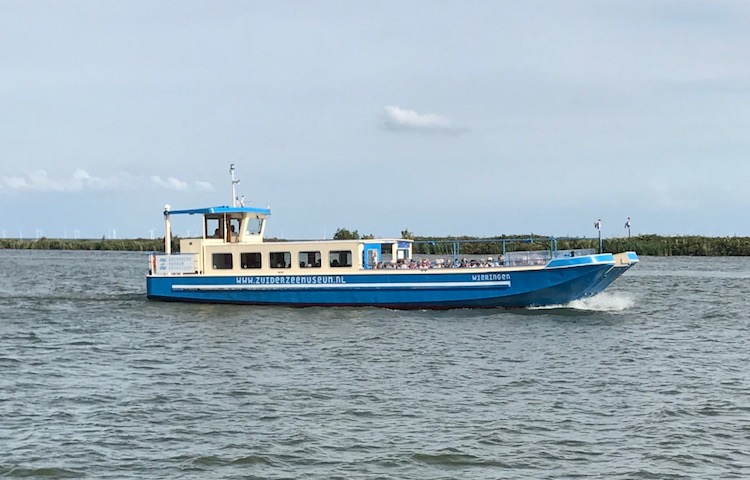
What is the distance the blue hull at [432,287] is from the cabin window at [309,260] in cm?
58

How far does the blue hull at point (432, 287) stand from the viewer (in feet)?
106

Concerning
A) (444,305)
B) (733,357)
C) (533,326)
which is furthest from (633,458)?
(444,305)

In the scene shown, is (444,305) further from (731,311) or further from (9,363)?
(9,363)

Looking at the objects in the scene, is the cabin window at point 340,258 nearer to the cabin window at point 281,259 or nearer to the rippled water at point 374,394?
the cabin window at point 281,259

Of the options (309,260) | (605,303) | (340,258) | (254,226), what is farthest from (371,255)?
(605,303)

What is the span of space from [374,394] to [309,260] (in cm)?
1595

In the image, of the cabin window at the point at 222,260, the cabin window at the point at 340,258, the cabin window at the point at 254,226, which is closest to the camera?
the cabin window at the point at 340,258

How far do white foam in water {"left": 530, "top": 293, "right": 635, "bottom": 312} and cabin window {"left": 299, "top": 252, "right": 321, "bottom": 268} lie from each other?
8.41m

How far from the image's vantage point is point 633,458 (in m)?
14.2

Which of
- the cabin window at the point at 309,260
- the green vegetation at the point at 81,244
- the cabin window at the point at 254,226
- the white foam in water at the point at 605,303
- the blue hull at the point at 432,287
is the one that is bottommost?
the white foam in water at the point at 605,303

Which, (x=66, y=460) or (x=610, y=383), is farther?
(x=610, y=383)

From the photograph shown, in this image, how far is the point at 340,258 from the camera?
33969mm

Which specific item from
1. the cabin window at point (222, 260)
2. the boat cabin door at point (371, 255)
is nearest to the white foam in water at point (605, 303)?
the boat cabin door at point (371, 255)

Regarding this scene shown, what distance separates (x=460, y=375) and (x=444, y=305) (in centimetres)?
1207
